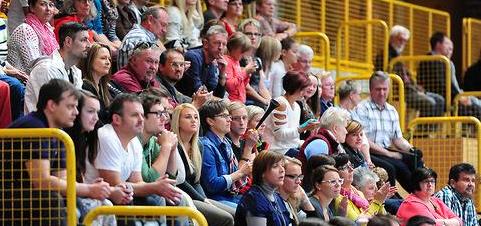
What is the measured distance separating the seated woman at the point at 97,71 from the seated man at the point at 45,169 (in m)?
1.76

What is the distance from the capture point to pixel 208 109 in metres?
12.3

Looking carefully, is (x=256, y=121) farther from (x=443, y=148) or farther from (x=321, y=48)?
(x=321, y=48)

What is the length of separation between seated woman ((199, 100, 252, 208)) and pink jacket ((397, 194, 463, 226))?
1.85 m

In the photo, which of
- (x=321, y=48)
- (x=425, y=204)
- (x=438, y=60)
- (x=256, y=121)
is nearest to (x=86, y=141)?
(x=256, y=121)

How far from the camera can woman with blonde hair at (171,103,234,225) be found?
11.5 meters

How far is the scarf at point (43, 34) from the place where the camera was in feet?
40.7

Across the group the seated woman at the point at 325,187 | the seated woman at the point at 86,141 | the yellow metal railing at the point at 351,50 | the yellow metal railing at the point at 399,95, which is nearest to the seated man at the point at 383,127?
the yellow metal railing at the point at 399,95

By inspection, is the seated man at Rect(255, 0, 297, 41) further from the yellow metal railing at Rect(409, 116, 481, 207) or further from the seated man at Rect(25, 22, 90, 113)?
the seated man at Rect(25, 22, 90, 113)

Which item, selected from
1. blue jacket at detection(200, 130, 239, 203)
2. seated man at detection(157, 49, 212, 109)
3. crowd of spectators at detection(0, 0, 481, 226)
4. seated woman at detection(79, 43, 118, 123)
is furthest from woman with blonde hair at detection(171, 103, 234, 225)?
seated man at detection(157, 49, 212, 109)

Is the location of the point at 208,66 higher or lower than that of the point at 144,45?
lower

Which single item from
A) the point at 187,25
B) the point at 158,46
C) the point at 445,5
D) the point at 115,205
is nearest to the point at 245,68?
the point at 187,25

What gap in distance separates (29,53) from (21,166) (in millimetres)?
2776

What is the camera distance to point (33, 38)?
1221 cm

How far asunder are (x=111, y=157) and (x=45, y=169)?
2.52 ft
